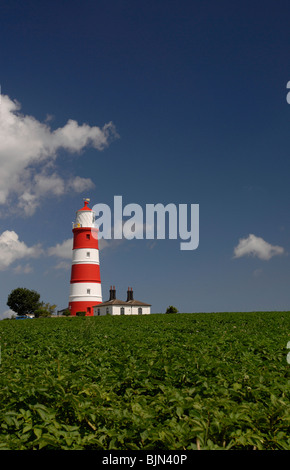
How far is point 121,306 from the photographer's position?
184 ft

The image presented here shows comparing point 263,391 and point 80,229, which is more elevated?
point 80,229

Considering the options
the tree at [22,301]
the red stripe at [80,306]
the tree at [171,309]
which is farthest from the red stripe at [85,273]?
the tree at [22,301]

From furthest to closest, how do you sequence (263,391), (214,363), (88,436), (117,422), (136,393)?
1. (214,363)
2. (136,393)
3. (263,391)
4. (117,422)
5. (88,436)

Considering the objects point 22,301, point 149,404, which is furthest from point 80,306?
point 149,404

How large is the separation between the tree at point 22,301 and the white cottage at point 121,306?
82.6 ft

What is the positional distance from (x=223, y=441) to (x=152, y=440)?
0.81 meters

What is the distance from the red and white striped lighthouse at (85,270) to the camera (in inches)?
1841

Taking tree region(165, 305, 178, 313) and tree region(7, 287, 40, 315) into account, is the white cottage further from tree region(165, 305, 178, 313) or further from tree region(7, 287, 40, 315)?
tree region(7, 287, 40, 315)

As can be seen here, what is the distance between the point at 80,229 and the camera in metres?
48.8

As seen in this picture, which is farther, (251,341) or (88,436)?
(251,341)

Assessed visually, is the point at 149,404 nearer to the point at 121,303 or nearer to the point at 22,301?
the point at 121,303

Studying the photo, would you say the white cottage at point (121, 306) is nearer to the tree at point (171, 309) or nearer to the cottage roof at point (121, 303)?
the cottage roof at point (121, 303)
